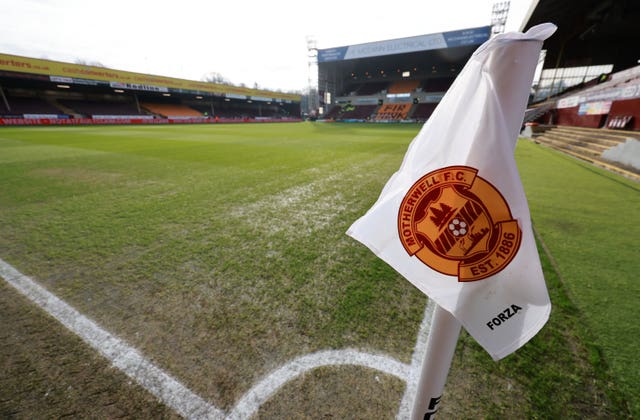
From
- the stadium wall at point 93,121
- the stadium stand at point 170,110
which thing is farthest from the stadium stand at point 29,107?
the stadium stand at point 170,110

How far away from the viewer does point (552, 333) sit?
6.05ft

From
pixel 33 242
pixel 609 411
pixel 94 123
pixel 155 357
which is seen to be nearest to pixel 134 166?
pixel 33 242

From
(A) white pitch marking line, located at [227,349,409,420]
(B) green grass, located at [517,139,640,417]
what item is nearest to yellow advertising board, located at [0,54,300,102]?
(A) white pitch marking line, located at [227,349,409,420]

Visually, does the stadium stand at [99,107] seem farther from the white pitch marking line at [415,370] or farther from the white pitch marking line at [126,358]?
the white pitch marking line at [415,370]

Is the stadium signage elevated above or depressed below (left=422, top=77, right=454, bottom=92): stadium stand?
above

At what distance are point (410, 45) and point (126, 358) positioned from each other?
37465 millimetres

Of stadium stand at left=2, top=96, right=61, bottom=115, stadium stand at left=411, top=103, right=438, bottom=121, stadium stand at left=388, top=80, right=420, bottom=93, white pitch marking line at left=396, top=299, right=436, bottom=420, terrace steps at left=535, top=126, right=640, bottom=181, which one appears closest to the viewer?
white pitch marking line at left=396, top=299, right=436, bottom=420

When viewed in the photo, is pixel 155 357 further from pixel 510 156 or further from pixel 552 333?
pixel 552 333

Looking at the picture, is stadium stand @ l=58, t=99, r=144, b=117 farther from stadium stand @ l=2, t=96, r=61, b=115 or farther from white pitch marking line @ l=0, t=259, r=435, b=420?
white pitch marking line @ l=0, t=259, r=435, b=420

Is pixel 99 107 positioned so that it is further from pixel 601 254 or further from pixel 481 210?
pixel 601 254

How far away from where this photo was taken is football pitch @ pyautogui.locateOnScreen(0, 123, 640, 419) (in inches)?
56.7

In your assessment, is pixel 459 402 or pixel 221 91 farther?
pixel 221 91

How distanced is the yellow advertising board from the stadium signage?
1705cm

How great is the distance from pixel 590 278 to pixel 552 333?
107 cm
